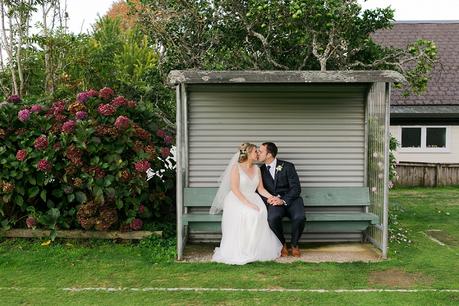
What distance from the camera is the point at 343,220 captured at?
878 cm

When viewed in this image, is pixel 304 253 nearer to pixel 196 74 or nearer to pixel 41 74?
pixel 196 74

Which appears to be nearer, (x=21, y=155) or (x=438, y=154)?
(x=21, y=155)

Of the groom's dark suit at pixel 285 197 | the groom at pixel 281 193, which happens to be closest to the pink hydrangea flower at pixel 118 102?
the groom at pixel 281 193

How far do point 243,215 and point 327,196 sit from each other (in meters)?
1.61

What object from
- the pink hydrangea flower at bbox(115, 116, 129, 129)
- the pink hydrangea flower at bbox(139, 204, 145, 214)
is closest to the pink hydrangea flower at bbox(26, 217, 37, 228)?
the pink hydrangea flower at bbox(139, 204, 145, 214)

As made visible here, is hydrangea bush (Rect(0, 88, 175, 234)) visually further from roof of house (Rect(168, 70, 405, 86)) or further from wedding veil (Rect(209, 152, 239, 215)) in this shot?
roof of house (Rect(168, 70, 405, 86))

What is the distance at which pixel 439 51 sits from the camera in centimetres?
2322

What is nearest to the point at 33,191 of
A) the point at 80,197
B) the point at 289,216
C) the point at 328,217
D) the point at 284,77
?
the point at 80,197

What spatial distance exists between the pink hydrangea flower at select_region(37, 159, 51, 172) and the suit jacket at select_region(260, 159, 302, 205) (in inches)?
119

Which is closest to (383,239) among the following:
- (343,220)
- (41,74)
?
(343,220)

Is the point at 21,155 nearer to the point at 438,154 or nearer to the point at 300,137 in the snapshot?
the point at 300,137

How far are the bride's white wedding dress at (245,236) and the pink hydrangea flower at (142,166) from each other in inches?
50.3

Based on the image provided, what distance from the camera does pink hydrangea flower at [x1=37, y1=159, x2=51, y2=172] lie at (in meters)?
8.71

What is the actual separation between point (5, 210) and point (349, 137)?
17.4ft
